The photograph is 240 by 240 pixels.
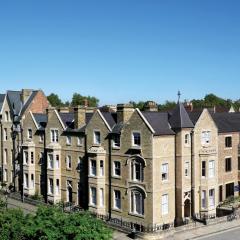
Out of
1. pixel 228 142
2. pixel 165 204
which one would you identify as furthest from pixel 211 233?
pixel 228 142

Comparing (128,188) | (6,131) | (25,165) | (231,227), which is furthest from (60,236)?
(6,131)

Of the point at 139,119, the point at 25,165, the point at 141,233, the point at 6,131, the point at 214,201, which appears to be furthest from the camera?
the point at 6,131

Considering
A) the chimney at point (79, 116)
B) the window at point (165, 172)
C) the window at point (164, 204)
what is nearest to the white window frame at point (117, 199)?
the window at point (164, 204)

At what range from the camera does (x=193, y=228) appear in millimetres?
46125

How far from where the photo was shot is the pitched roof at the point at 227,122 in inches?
2202

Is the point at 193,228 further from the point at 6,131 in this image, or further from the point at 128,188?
the point at 6,131

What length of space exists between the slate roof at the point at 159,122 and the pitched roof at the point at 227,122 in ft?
29.7

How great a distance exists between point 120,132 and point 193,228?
1349 cm

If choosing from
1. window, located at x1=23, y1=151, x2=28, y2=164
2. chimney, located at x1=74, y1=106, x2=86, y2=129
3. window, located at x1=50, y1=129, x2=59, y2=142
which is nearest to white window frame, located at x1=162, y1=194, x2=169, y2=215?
chimney, located at x1=74, y1=106, x2=86, y2=129

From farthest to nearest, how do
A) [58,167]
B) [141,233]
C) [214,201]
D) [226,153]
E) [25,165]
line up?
[25,165] < [58,167] < [226,153] < [214,201] < [141,233]

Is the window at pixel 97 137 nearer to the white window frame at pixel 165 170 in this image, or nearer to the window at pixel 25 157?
the white window frame at pixel 165 170

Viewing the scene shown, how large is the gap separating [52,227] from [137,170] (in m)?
16.2

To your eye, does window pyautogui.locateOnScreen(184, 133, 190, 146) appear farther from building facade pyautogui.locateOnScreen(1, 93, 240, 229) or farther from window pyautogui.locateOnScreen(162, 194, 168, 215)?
window pyautogui.locateOnScreen(162, 194, 168, 215)

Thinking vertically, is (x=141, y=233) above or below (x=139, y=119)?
below
